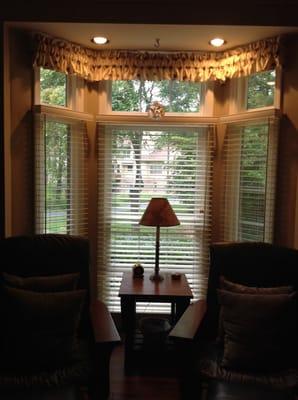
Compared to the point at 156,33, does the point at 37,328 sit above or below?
below

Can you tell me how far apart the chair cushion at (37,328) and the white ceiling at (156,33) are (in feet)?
6.44

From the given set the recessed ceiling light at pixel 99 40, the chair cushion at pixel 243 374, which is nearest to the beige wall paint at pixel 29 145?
the recessed ceiling light at pixel 99 40

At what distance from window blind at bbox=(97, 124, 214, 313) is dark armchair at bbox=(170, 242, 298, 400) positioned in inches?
Answer: 38.6

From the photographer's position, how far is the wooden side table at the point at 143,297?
9.30 feet

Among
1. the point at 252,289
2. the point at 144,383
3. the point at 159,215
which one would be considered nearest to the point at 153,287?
the point at 159,215

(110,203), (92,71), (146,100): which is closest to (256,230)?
(110,203)

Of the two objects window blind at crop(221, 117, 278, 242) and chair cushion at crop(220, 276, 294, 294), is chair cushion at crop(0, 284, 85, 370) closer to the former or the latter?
chair cushion at crop(220, 276, 294, 294)

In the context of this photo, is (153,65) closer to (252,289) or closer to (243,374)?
(252,289)

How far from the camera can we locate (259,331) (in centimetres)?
218

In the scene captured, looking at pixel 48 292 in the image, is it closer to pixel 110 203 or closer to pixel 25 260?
pixel 25 260

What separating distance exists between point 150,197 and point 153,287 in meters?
0.89

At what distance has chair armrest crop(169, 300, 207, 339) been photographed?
7.36 feet

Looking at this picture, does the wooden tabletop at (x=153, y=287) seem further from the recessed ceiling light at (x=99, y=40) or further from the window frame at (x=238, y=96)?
the recessed ceiling light at (x=99, y=40)

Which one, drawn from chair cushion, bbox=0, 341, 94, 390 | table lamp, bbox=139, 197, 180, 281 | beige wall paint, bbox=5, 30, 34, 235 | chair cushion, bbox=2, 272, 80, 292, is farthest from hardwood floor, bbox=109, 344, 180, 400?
beige wall paint, bbox=5, 30, 34, 235
